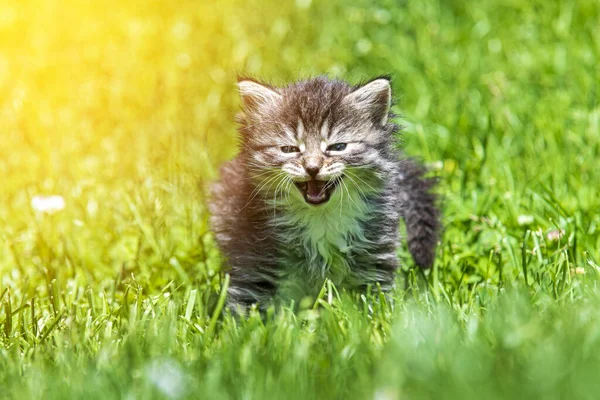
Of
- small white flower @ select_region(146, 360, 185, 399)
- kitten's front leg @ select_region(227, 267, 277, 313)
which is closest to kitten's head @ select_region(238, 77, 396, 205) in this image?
kitten's front leg @ select_region(227, 267, 277, 313)

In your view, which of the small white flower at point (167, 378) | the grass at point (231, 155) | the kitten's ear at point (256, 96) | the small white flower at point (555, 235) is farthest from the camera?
the small white flower at point (555, 235)

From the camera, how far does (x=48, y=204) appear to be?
5.80 m

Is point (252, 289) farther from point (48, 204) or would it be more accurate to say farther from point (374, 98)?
point (48, 204)

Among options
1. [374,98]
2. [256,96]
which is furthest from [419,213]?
[256,96]

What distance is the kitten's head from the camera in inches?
172

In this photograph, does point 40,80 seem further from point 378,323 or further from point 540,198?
point 378,323

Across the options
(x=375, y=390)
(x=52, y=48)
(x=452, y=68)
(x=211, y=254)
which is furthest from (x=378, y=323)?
(x=52, y=48)

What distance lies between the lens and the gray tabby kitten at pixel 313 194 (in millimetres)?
4441

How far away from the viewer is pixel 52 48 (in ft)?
29.3

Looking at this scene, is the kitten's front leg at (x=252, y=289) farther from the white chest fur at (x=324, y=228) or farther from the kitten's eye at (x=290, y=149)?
the kitten's eye at (x=290, y=149)

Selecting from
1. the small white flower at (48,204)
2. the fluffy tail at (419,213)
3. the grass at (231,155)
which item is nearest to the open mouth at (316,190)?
the grass at (231,155)

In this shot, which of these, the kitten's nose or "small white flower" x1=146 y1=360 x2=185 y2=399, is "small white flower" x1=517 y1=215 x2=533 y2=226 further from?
"small white flower" x1=146 y1=360 x2=185 y2=399

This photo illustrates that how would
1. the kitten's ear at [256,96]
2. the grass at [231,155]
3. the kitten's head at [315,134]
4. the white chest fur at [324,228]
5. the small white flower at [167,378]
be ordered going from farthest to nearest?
the kitten's ear at [256,96], the white chest fur at [324,228], the kitten's head at [315,134], the grass at [231,155], the small white flower at [167,378]

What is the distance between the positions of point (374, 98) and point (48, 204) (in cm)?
231
